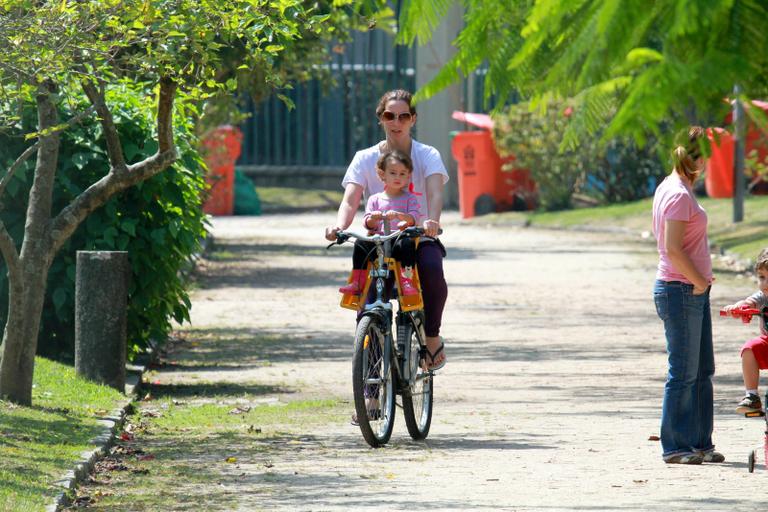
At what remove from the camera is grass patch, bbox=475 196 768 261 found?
25750mm

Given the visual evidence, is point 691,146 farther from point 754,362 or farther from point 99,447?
point 99,447

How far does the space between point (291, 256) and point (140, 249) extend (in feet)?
49.0

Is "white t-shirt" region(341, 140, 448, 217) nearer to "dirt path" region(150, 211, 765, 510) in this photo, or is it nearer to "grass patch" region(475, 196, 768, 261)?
"dirt path" region(150, 211, 765, 510)

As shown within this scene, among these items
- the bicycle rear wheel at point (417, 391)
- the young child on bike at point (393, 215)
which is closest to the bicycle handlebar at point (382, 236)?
the young child on bike at point (393, 215)

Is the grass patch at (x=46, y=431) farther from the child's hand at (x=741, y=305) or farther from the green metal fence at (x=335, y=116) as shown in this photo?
the green metal fence at (x=335, y=116)

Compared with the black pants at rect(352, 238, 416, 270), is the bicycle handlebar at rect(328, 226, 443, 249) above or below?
above

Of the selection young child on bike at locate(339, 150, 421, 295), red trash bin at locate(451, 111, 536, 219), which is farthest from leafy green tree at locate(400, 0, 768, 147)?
red trash bin at locate(451, 111, 536, 219)

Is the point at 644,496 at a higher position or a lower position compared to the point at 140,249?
lower

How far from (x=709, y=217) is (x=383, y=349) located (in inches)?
854

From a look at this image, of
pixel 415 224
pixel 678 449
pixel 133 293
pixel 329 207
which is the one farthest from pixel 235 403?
pixel 329 207

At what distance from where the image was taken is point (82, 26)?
348 inches

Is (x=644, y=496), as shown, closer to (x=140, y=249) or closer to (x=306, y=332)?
(x=140, y=249)

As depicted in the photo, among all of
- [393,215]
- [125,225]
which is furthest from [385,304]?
[125,225]

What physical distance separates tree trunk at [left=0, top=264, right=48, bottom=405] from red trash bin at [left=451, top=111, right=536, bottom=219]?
1139 inches
